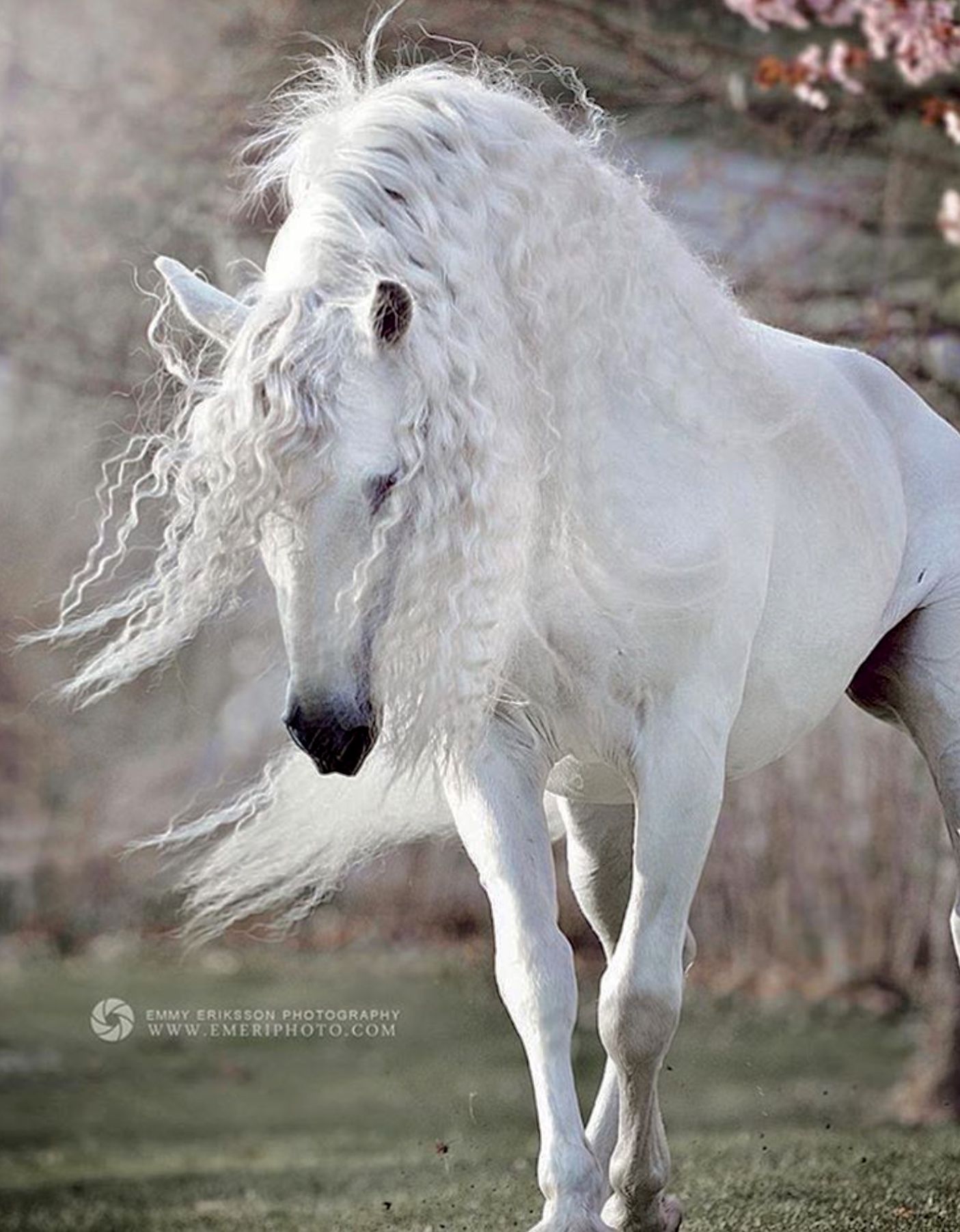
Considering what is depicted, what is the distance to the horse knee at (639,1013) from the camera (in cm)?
262

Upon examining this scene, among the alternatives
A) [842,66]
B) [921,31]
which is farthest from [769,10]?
[921,31]

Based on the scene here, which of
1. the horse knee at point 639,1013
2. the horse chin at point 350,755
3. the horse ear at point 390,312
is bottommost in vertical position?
the horse knee at point 639,1013

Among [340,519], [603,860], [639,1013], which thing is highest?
[340,519]

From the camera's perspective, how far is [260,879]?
328 cm

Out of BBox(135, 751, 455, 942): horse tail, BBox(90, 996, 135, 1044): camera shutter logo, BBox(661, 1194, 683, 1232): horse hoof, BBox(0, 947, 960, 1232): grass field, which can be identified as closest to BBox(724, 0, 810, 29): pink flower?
BBox(0, 947, 960, 1232): grass field

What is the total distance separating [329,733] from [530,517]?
39 centimetres

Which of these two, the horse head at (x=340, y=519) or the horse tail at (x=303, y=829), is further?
the horse tail at (x=303, y=829)

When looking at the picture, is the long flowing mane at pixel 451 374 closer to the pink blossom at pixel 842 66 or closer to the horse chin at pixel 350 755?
the horse chin at pixel 350 755

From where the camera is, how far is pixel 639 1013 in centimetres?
263

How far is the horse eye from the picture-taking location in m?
2.14

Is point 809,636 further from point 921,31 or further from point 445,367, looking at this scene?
point 921,31

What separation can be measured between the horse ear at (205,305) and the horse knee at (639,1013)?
3.13 ft

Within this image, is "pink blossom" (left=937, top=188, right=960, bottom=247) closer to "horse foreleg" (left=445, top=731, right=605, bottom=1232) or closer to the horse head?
"horse foreleg" (left=445, top=731, right=605, bottom=1232)

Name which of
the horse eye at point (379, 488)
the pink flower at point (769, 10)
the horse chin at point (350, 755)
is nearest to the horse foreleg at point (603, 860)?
the horse chin at point (350, 755)
